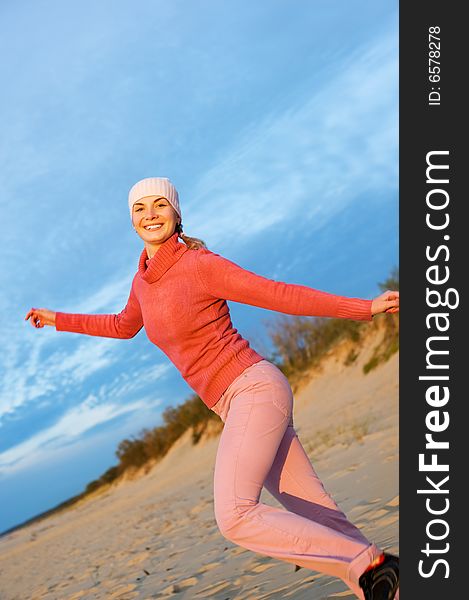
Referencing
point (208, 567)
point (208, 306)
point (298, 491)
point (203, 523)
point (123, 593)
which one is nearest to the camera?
point (208, 306)

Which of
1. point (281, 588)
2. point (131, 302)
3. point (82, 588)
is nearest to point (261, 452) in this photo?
point (131, 302)

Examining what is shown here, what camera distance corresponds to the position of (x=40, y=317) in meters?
4.81

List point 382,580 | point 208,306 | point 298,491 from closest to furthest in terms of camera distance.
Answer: point 382,580, point 208,306, point 298,491

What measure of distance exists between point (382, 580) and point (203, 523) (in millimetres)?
5710

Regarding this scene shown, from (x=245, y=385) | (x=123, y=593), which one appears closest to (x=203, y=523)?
(x=123, y=593)

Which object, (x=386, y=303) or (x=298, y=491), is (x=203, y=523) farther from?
(x=386, y=303)

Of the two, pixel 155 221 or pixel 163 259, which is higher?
pixel 155 221

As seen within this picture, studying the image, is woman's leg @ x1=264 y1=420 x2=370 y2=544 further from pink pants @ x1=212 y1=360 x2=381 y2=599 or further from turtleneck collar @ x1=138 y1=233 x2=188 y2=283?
turtleneck collar @ x1=138 y1=233 x2=188 y2=283

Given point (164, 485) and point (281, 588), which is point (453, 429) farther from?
point (164, 485)

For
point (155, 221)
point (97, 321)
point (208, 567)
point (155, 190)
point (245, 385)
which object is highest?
point (155, 190)

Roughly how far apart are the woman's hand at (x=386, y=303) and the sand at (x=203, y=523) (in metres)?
1.47

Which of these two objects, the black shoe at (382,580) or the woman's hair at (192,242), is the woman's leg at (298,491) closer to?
the black shoe at (382,580)

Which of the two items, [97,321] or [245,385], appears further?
[97,321]

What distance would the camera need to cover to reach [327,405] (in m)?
15.1
